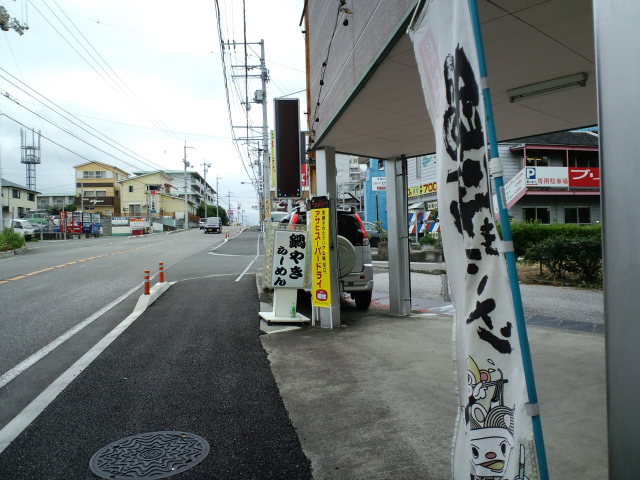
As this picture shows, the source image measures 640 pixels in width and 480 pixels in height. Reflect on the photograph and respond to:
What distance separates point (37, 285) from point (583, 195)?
24.6 m

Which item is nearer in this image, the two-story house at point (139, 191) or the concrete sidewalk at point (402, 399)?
the concrete sidewalk at point (402, 399)

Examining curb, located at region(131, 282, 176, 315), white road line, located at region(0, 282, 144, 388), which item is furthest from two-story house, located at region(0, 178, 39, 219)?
white road line, located at region(0, 282, 144, 388)

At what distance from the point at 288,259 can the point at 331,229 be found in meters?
0.92

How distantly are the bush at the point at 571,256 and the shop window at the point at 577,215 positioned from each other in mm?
13898

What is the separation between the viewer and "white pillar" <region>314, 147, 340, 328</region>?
7.36m

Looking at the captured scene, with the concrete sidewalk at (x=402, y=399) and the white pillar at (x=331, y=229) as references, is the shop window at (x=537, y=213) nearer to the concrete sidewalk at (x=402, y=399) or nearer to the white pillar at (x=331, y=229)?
the concrete sidewalk at (x=402, y=399)

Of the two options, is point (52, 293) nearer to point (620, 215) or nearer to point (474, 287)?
point (474, 287)

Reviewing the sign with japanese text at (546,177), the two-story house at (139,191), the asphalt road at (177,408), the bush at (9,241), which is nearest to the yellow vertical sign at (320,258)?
the asphalt road at (177,408)

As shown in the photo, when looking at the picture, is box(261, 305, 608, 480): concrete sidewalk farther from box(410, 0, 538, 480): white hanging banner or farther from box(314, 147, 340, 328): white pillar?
box(410, 0, 538, 480): white hanging banner

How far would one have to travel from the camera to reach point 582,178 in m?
22.9

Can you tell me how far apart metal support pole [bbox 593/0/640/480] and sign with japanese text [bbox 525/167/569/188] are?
74.7ft

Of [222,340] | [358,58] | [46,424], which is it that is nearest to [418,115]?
[358,58]

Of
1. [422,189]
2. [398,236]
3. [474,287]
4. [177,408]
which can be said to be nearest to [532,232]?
[398,236]

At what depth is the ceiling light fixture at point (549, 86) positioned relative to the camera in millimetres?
4593
